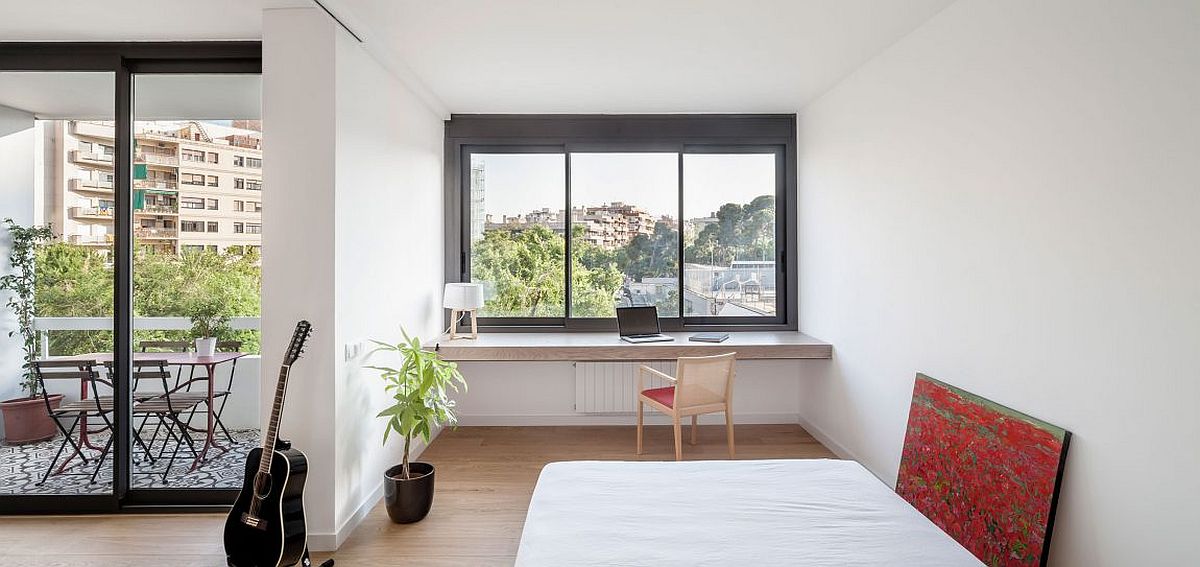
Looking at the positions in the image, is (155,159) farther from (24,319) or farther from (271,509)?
(271,509)

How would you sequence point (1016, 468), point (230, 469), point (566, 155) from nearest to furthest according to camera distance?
point (1016, 468) → point (230, 469) → point (566, 155)

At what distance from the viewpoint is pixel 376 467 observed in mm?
3264

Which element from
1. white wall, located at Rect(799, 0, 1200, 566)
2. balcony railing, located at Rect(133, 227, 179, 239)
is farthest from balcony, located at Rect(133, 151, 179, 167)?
white wall, located at Rect(799, 0, 1200, 566)

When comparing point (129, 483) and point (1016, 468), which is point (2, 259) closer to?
point (129, 483)

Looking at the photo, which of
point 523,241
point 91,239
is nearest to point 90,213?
point 91,239

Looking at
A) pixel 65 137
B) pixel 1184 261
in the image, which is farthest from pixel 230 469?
pixel 1184 261

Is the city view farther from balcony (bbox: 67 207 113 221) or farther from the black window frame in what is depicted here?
balcony (bbox: 67 207 113 221)

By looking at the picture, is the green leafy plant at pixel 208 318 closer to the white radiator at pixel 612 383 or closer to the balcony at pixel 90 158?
the balcony at pixel 90 158

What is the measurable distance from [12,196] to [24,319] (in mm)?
658

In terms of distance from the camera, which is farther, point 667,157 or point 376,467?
point 667,157

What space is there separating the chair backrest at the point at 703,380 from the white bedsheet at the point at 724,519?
113 centimetres

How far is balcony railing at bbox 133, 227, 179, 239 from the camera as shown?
3.03 meters

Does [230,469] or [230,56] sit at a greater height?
[230,56]

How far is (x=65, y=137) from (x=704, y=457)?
4213mm
